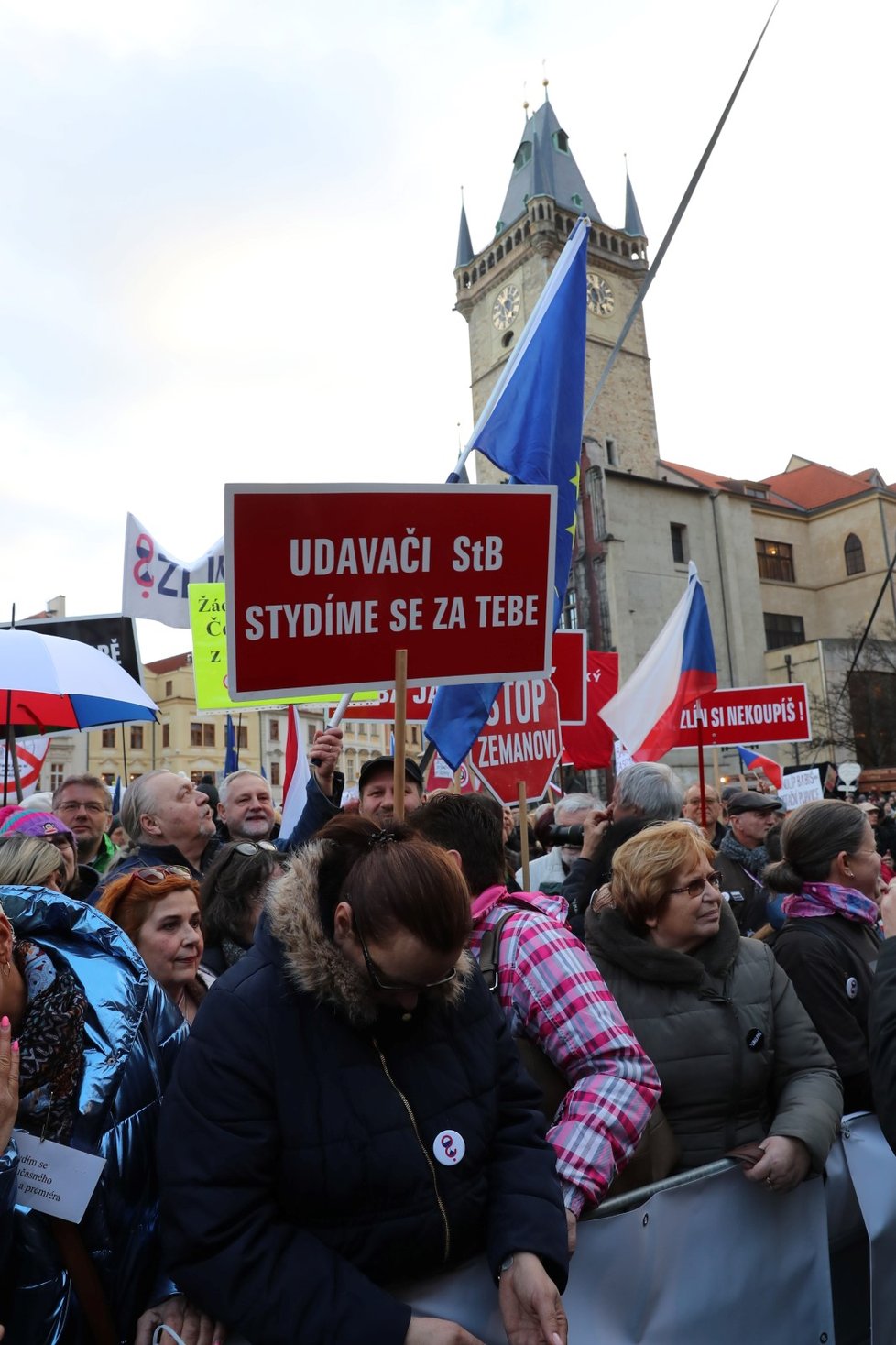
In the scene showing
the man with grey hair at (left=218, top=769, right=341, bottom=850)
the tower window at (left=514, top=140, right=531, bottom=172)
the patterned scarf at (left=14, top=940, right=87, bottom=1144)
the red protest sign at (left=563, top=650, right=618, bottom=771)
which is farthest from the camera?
the tower window at (left=514, top=140, right=531, bottom=172)

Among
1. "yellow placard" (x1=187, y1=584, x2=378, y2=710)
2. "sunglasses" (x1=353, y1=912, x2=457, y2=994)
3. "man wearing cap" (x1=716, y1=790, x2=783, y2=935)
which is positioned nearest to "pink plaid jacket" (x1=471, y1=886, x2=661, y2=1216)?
"sunglasses" (x1=353, y1=912, x2=457, y2=994)

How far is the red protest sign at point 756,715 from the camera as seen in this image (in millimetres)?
10258

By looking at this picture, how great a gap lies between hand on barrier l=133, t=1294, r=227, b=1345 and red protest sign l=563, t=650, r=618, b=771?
7.86 m

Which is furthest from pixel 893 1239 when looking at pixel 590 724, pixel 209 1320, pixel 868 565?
pixel 868 565

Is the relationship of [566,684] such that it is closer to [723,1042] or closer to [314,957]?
[723,1042]

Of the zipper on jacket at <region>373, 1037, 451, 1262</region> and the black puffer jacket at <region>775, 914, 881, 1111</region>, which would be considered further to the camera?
the black puffer jacket at <region>775, 914, 881, 1111</region>

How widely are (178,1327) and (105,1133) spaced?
1.25 ft

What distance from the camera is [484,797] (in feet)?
9.59

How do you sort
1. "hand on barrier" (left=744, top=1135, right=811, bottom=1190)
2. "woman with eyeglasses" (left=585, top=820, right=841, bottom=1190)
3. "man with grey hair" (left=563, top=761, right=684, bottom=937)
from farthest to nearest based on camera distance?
"man with grey hair" (left=563, top=761, right=684, bottom=937) < "woman with eyeglasses" (left=585, top=820, right=841, bottom=1190) < "hand on barrier" (left=744, top=1135, right=811, bottom=1190)

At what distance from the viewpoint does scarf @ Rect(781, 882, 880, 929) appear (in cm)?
334

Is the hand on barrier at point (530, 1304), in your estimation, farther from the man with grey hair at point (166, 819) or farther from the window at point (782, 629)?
the window at point (782, 629)

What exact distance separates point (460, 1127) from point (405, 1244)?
22 centimetres

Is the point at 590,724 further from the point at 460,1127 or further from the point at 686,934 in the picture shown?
the point at 460,1127

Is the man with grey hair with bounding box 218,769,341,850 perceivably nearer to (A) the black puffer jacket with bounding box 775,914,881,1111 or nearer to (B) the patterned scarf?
(A) the black puffer jacket with bounding box 775,914,881,1111
